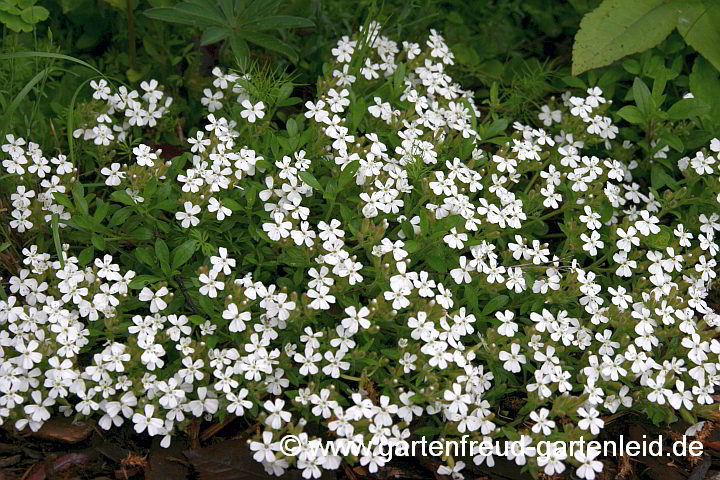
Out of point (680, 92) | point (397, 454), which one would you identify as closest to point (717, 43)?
point (680, 92)

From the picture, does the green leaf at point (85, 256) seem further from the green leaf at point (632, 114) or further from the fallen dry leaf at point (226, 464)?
the green leaf at point (632, 114)

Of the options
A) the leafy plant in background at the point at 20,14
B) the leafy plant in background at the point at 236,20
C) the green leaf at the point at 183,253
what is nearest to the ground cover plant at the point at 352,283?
the green leaf at the point at 183,253

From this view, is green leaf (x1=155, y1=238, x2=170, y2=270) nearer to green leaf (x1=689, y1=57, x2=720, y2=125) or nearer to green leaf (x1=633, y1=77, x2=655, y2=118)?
green leaf (x1=633, y1=77, x2=655, y2=118)

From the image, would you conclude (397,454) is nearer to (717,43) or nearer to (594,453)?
(594,453)

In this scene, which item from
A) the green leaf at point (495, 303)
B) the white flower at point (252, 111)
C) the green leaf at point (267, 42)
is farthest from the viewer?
the green leaf at point (267, 42)

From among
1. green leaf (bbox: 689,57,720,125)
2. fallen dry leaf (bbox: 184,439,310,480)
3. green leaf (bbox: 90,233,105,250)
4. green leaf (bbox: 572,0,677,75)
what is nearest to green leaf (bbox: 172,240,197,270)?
green leaf (bbox: 90,233,105,250)

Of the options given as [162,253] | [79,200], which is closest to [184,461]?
[162,253]

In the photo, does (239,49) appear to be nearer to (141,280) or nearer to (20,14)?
(20,14)

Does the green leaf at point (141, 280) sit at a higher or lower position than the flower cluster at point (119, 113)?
lower
